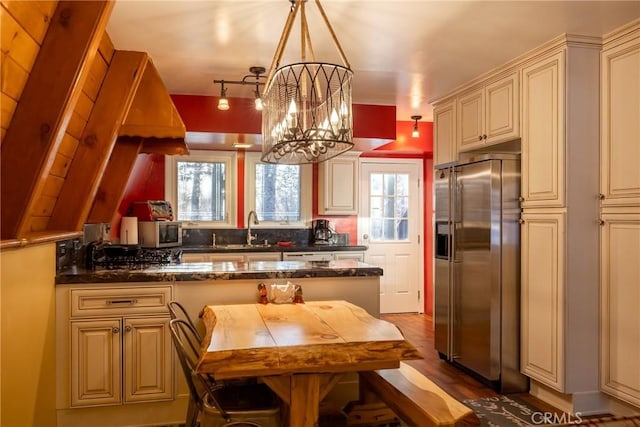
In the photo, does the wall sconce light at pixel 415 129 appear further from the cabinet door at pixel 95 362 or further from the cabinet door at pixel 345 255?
the cabinet door at pixel 95 362

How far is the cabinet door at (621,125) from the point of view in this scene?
2766 mm

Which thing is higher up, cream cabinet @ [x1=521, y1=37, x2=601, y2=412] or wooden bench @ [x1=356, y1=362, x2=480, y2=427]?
cream cabinet @ [x1=521, y1=37, x2=601, y2=412]

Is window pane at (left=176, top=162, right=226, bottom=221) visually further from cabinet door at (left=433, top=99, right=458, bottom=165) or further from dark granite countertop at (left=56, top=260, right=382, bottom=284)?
cabinet door at (left=433, top=99, right=458, bottom=165)

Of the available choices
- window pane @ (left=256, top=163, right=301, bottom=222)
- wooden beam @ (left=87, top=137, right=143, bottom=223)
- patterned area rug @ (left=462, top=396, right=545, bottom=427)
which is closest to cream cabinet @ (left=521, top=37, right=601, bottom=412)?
patterned area rug @ (left=462, top=396, right=545, bottom=427)

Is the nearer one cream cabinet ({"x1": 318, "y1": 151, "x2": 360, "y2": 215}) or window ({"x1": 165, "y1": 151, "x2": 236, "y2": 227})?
window ({"x1": 165, "y1": 151, "x2": 236, "y2": 227})

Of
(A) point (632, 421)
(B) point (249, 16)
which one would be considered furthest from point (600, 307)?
(B) point (249, 16)

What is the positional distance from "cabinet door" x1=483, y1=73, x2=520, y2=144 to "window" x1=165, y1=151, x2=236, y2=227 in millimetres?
3091

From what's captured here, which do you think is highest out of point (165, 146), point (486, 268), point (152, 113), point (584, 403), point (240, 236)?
point (152, 113)

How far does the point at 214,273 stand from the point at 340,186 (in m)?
3.07

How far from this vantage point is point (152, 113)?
2830 mm

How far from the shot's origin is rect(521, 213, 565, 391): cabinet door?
9.85 ft

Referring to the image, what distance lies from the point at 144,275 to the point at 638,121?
3048mm

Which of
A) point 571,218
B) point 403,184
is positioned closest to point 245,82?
point 571,218

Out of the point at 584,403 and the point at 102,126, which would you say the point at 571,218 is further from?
the point at 102,126
